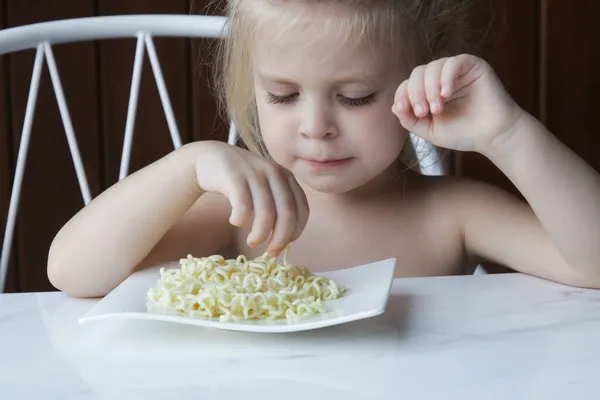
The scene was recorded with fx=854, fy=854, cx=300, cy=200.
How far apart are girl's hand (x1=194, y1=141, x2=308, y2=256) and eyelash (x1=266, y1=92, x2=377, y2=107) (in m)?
0.17

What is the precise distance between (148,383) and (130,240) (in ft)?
1.45

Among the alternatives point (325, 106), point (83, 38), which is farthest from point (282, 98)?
point (83, 38)

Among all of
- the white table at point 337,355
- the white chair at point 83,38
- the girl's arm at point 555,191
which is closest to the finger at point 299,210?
the white table at point 337,355

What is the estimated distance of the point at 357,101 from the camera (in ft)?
3.34

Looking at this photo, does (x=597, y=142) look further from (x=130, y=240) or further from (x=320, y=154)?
(x=130, y=240)

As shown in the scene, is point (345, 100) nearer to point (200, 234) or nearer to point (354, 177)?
point (354, 177)

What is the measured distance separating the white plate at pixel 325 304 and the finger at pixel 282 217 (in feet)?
0.21

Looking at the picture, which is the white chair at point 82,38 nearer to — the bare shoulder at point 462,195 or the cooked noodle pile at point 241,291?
the bare shoulder at point 462,195

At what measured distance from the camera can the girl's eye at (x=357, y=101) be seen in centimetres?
101

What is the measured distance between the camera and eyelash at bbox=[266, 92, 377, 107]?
1.01 metres

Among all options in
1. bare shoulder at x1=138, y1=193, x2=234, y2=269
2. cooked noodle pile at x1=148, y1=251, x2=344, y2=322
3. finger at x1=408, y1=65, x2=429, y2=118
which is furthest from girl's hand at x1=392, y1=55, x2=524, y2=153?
bare shoulder at x1=138, y1=193, x2=234, y2=269

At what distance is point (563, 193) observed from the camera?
924 mm

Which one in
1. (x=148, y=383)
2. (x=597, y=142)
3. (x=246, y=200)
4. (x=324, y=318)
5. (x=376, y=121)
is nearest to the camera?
(x=148, y=383)

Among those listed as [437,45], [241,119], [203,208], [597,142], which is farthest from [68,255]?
[597,142]
